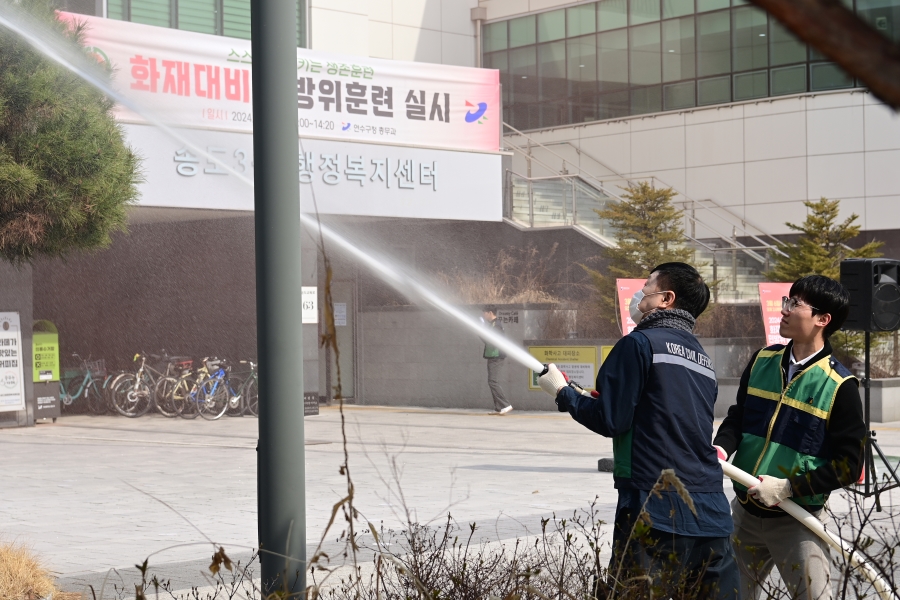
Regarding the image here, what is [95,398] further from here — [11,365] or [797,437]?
[797,437]

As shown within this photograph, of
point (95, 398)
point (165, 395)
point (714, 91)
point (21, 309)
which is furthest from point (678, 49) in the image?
point (21, 309)

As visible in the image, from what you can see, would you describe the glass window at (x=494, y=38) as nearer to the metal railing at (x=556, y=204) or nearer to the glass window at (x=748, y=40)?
the glass window at (x=748, y=40)

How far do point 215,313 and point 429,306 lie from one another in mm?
4515

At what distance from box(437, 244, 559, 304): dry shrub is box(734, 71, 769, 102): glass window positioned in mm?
7767

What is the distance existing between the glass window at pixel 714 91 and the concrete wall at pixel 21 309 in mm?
17846

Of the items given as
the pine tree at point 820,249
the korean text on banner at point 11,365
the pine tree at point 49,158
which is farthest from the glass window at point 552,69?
the pine tree at point 49,158

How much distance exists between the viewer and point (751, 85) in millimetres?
29172

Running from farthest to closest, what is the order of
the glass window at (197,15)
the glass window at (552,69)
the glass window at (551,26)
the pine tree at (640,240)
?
the glass window at (551,26) < the glass window at (552,69) < the glass window at (197,15) < the pine tree at (640,240)

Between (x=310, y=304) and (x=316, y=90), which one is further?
(x=310, y=304)

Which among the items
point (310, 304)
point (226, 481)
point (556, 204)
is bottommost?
point (226, 481)

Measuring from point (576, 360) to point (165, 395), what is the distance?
7.29 metres

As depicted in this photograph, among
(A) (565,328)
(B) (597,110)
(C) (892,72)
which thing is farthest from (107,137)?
(B) (597,110)

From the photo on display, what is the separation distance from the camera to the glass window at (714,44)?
98.1 ft

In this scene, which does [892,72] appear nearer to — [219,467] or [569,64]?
[219,467]
